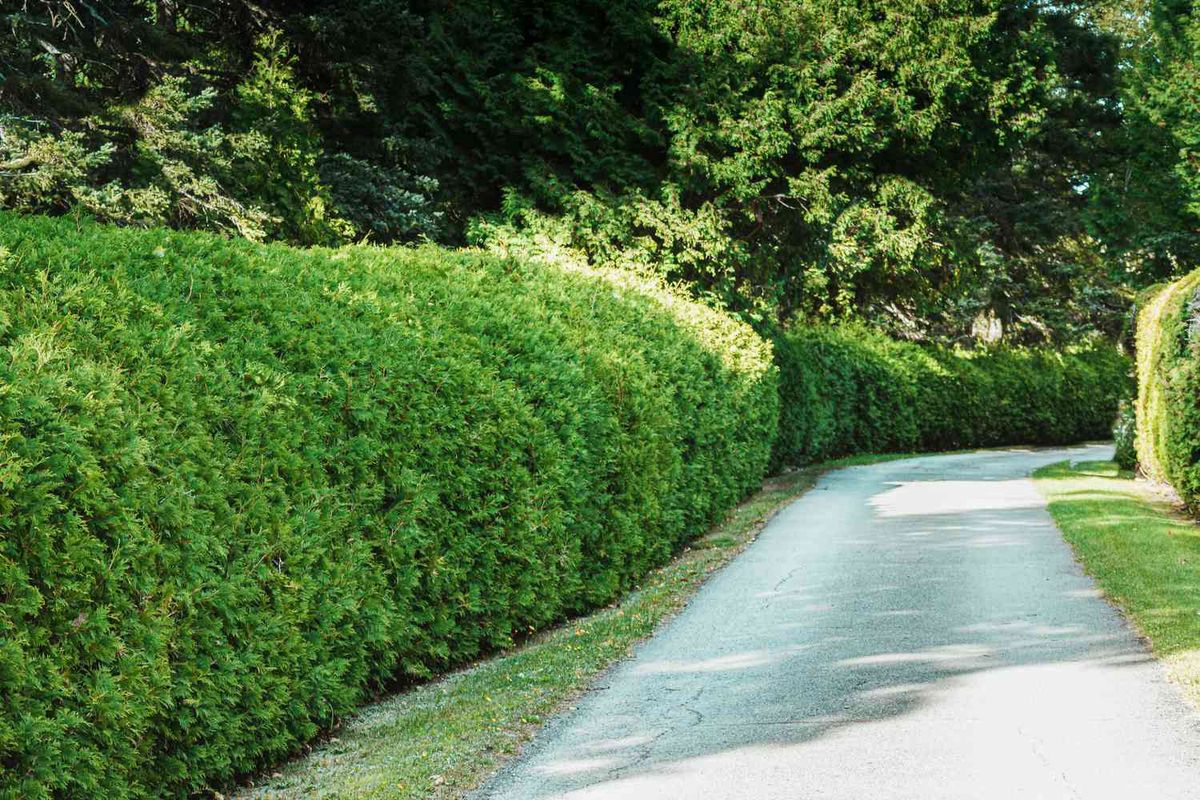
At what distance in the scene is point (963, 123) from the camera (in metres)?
23.2

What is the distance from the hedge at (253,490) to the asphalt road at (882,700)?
1262 mm

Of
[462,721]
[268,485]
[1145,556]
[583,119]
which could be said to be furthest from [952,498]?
[268,485]

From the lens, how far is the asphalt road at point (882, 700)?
5289mm

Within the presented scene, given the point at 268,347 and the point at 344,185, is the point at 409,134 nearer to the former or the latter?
the point at 344,185

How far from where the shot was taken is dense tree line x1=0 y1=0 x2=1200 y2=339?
649 inches

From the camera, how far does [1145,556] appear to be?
11.6 metres

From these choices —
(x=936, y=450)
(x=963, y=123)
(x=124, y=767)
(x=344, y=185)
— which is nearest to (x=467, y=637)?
(x=124, y=767)

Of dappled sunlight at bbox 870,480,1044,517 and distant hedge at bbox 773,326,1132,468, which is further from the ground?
distant hedge at bbox 773,326,1132,468

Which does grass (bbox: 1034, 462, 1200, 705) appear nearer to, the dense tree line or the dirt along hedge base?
the dirt along hedge base

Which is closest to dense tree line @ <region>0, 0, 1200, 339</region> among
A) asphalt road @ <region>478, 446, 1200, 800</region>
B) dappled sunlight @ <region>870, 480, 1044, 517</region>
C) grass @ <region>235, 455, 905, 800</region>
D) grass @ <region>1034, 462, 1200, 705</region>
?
dappled sunlight @ <region>870, 480, 1044, 517</region>

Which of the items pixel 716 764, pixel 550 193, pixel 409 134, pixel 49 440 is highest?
pixel 409 134

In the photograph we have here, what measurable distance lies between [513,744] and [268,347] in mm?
2552

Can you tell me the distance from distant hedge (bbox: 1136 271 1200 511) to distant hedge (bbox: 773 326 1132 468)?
919 centimetres

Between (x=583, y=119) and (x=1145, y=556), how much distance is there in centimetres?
1379
